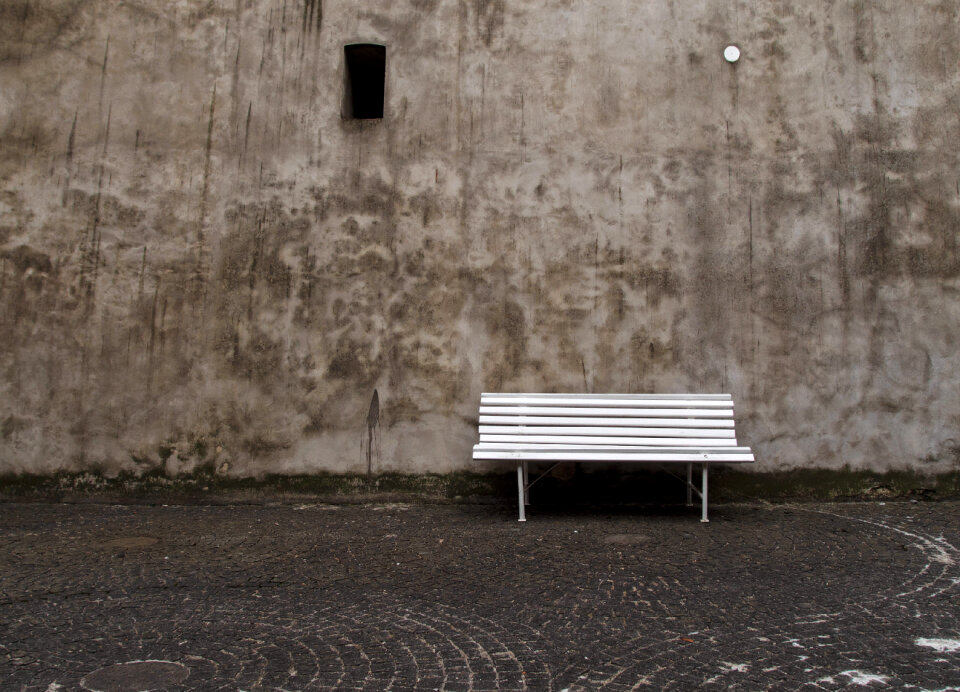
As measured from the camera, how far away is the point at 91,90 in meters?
6.12

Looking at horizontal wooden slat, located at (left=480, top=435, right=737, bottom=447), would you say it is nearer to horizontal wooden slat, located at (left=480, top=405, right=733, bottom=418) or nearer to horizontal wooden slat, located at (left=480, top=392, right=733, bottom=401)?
horizontal wooden slat, located at (left=480, top=405, right=733, bottom=418)

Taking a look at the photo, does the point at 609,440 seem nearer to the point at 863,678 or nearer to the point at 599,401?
the point at 599,401

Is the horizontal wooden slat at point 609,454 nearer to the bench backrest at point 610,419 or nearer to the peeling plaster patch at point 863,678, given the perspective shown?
the bench backrest at point 610,419

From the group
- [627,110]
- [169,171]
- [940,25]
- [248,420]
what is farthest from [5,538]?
[940,25]

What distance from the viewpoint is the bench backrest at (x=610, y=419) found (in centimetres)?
525

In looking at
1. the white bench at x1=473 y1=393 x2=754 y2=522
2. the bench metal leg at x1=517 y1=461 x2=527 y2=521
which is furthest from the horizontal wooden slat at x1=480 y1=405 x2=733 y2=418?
the bench metal leg at x1=517 y1=461 x2=527 y2=521

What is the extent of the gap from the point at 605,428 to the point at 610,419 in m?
0.10

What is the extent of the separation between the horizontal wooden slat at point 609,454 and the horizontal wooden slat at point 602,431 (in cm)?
17

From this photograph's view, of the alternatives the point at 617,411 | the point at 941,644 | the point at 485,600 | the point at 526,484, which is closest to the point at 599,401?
the point at 617,411

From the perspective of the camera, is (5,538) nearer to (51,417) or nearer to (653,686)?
(51,417)

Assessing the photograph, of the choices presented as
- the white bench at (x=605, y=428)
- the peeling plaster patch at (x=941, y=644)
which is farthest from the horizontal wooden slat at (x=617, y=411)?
the peeling plaster patch at (x=941, y=644)

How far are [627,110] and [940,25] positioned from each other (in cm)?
276

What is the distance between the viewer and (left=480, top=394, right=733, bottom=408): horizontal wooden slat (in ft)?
17.7

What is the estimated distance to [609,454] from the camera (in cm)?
504
